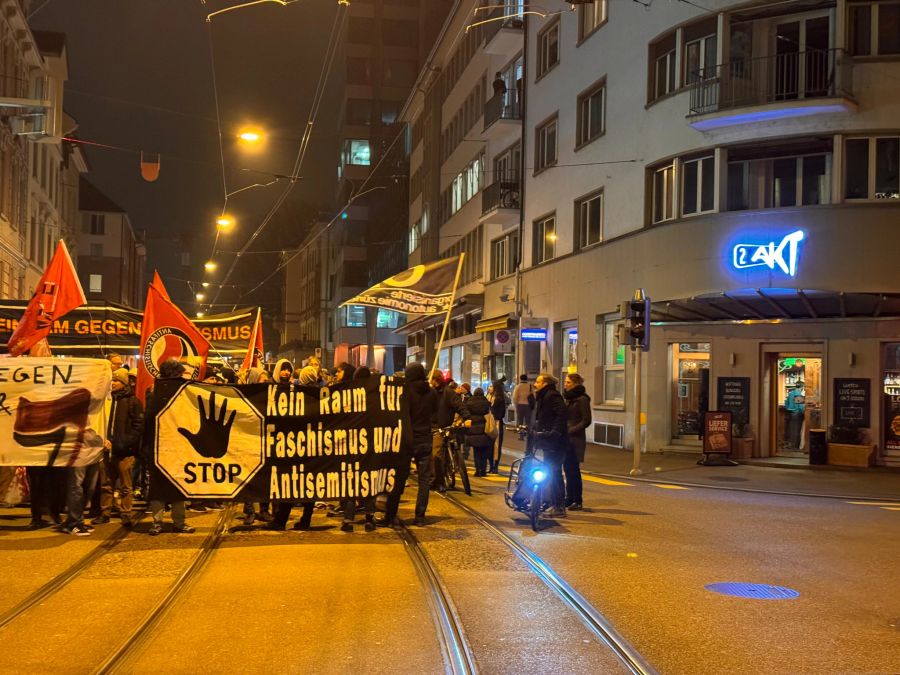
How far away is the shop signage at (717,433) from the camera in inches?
787

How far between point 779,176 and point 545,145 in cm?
1058

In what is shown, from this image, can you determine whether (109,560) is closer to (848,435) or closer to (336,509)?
(336,509)

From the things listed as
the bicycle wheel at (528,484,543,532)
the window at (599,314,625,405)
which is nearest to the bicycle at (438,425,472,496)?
the bicycle wheel at (528,484,543,532)

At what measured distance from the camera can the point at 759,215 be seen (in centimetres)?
2052

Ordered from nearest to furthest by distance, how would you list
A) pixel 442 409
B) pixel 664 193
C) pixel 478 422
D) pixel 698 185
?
pixel 442 409 → pixel 478 422 → pixel 698 185 → pixel 664 193

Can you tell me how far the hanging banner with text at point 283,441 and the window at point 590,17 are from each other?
18.6 meters

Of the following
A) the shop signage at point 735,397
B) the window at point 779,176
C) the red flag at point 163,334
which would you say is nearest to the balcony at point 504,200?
the window at point 779,176

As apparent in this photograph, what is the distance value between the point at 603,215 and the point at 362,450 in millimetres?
16451

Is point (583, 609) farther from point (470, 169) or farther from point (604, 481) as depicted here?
point (470, 169)

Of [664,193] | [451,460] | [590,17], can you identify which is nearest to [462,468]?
[451,460]

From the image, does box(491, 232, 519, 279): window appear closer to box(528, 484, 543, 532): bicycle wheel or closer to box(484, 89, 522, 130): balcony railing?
box(484, 89, 522, 130): balcony railing

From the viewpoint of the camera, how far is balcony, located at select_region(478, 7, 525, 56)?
1250 inches

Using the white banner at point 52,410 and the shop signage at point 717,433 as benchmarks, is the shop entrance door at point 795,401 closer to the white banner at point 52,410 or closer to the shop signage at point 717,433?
the shop signage at point 717,433

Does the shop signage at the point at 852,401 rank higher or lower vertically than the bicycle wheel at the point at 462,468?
higher
